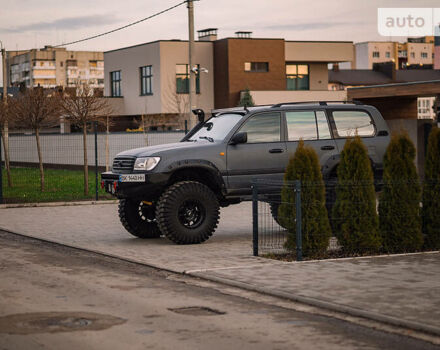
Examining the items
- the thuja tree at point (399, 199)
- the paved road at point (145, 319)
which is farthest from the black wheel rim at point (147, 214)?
the thuja tree at point (399, 199)

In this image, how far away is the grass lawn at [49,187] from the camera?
25219 millimetres

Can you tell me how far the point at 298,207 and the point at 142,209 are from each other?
4.44 m

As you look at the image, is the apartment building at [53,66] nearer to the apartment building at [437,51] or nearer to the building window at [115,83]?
the apartment building at [437,51]

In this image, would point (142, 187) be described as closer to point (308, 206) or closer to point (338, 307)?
point (308, 206)

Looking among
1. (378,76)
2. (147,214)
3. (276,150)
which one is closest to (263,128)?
(276,150)

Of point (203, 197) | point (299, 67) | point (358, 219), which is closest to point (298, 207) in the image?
point (358, 219)

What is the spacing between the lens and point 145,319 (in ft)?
26.9

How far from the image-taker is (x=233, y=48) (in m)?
59.3

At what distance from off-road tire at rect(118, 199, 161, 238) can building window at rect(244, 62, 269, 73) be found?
4554cm

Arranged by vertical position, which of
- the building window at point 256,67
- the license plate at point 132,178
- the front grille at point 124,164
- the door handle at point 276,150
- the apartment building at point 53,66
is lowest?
the license plate at point 132,178

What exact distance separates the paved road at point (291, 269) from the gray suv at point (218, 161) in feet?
1.68

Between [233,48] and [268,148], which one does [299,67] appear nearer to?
[233,48]

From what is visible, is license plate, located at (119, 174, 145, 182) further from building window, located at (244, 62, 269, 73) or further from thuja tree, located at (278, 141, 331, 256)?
building window, located at (244, 62, 269, 73)

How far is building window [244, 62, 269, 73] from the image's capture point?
60.6 meters
